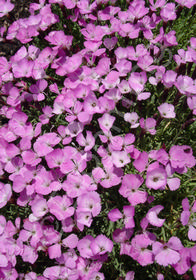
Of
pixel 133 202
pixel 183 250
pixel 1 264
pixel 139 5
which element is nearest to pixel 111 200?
pixel 133 202

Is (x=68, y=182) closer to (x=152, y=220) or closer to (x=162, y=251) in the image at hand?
(x=152, y=220)

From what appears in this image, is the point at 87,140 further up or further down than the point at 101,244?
further up

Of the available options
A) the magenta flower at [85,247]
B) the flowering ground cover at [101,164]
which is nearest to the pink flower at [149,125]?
the flowering ground cover at [101,164]

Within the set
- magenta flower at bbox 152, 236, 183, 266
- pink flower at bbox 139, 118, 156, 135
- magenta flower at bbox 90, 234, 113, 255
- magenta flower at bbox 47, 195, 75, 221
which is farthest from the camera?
pink flower at bbox 139, 118, 156, 135

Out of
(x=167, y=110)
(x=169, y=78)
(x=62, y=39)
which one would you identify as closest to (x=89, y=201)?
(x=167, y=110)

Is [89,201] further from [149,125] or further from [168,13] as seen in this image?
[168,13]

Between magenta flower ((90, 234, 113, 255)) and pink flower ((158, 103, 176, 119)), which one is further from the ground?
pink flower ((158, 103, 176, 119))

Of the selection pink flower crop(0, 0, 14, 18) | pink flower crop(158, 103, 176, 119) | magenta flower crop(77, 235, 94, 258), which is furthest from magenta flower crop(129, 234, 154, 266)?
pink flower crop(0, 0, 14, 18)

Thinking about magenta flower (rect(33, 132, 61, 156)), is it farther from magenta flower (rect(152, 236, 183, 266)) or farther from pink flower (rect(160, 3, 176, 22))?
pink flower (rect(160, 3, 176, 22))
